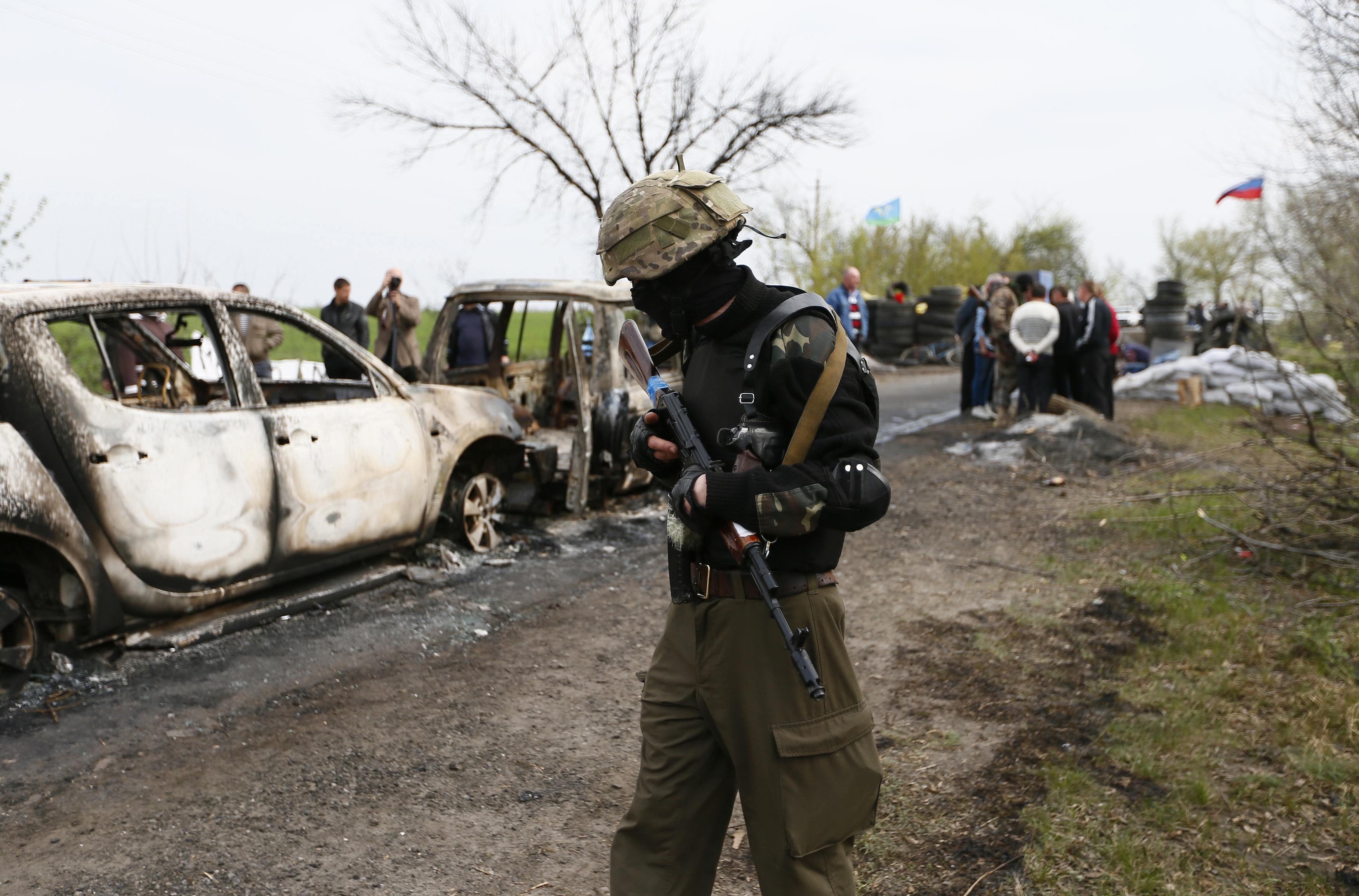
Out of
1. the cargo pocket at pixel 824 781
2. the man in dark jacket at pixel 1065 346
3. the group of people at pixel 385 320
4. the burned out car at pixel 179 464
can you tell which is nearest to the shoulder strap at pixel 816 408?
the cargo pocket at pixel 824 781

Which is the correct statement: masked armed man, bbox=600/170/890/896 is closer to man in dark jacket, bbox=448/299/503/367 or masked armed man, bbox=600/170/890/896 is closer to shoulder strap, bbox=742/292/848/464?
shoulder strap, bbox=742/292/848/464

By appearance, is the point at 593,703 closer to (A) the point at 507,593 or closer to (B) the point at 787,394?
(A) the point at 507,593

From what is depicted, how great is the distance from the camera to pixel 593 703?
421 cm

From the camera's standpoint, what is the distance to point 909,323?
935 inches

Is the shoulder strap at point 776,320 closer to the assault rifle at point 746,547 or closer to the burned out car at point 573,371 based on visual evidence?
the assault rifle at point 746,547

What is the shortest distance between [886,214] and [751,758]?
26.2 m

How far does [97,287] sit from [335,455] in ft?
4.35

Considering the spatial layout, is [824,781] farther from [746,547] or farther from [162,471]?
Result: [162,471]

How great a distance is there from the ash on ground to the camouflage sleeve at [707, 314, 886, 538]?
847cm

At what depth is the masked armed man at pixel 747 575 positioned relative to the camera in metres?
1.99

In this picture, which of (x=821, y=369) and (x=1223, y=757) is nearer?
(x=821, y=369)

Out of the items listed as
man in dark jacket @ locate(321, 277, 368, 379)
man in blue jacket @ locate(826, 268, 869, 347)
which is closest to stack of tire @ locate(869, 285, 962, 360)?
man in blue jacket @ locate(826, 268, 869, 347)

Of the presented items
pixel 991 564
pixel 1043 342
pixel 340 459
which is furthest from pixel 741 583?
pixel 1043 342

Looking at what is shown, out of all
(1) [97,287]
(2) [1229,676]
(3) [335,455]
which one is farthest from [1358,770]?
(1) [97,287]
